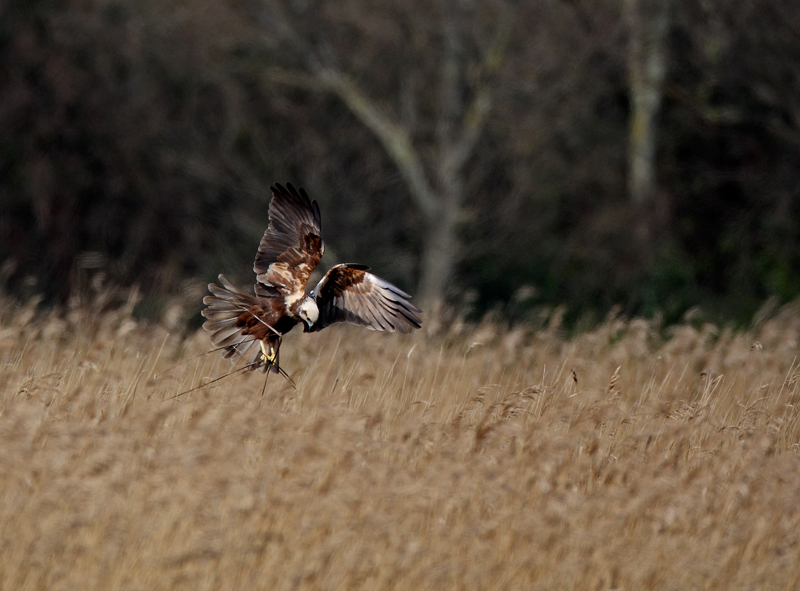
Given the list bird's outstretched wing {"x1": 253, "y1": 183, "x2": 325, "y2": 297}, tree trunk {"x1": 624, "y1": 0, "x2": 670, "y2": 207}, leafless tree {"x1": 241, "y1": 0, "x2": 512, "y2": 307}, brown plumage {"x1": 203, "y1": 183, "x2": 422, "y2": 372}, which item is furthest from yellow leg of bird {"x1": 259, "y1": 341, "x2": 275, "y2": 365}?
tree trunk {"x1": 624, "y1": 0, "x2": 670, "y2": 207}

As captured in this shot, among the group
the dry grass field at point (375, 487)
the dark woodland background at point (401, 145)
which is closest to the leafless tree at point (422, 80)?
the dark woodland background at point (401, 145)

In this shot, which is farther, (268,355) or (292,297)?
(292,297)

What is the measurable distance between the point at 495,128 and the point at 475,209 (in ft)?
4.23

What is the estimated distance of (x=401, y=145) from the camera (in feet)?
48.9

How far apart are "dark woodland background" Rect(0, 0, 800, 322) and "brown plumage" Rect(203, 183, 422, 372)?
28.4 ft

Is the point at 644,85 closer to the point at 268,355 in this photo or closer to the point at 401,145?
the point at 401,145

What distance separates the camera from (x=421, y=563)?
3.17m

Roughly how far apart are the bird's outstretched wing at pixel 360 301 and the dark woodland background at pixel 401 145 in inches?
344

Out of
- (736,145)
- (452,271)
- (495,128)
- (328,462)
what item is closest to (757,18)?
(736,145)

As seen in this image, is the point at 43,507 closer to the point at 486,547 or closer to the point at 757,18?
the point at 486,547

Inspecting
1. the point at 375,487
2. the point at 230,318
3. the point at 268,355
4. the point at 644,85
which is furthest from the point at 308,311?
the point at 644,85

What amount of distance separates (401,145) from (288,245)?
9660 mm

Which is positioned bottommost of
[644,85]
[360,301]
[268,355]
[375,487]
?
[375,487]

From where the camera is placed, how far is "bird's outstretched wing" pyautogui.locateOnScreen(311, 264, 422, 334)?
206 inches
